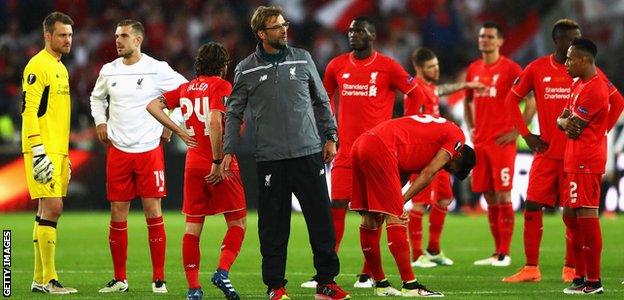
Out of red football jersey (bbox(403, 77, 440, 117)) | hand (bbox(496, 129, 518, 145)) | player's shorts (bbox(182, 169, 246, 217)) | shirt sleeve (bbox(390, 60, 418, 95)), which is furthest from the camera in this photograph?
hand (bbox(496, 129, 518, 145))

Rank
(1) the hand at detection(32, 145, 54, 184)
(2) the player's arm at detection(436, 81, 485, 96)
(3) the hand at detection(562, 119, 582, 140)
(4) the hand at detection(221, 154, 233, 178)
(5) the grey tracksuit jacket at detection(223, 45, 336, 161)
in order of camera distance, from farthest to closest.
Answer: (2) the player's arm at detection(436, 81, 485, 96), (1) the hand at detection(32, 145, 54, 184), (3) the hand at detection(562, 119, 582, 140), (4) the hand at detection(221, 154, 233, 178), (5) the grey tracksuit jacket at detection(223, 45, 336, 161)

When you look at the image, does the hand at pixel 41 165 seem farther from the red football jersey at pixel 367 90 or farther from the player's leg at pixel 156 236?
the red football jersey at pixel 367 90

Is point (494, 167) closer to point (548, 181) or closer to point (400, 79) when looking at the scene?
point (548, 181)

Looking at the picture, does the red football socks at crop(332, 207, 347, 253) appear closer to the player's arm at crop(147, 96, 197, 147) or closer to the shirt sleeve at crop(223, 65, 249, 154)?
the player's arm at crop(147, 96, 197, 147)

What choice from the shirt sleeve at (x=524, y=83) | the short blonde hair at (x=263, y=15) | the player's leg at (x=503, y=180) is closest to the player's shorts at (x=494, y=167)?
the player's leg at (x=503, y=180)

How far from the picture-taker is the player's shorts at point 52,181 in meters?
11.1

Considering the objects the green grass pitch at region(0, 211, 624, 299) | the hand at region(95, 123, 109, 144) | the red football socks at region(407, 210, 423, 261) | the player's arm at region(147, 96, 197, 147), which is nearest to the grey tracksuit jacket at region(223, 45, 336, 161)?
the player's arm at region(147, 96, 197, 147)

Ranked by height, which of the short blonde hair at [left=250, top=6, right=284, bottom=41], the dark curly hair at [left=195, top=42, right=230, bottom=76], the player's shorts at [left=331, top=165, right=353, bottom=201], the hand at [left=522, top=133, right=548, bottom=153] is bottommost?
the player's shorts at [left=331, top=165, right=353, bottom=201]

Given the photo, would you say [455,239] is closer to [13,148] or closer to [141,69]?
[141,69]

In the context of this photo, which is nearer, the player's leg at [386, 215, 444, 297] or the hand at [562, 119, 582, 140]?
the player's leg at [386, 215, 444, 297]

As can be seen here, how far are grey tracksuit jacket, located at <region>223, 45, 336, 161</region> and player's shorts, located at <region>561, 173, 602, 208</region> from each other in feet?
7.41

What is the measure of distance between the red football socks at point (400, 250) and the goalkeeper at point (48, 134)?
9.50ft

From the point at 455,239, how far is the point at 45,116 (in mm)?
7626

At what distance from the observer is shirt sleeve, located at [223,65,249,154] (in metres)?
9.90
